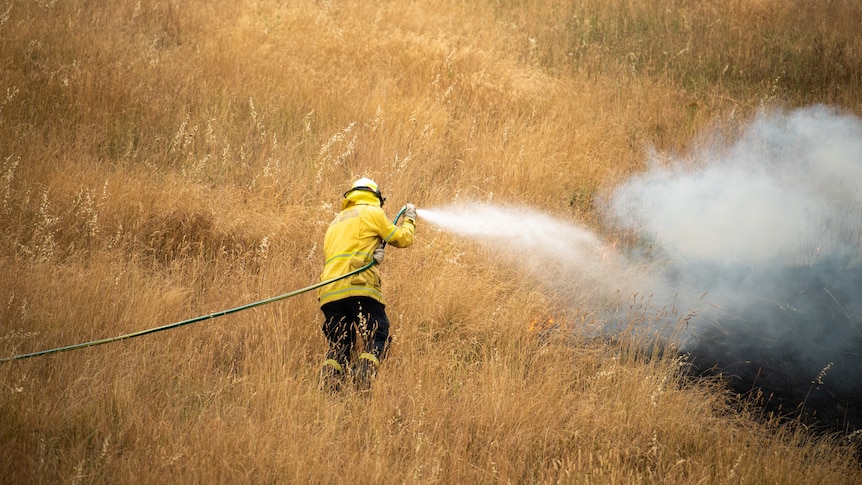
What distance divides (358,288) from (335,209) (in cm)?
225

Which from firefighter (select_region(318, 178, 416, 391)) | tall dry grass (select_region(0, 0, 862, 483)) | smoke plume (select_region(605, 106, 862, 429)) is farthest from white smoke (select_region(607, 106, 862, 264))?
firefighter (select_region(318, 178, 416, 391))

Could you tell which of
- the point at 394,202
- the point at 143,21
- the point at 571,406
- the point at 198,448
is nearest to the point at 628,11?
the point at 394,202

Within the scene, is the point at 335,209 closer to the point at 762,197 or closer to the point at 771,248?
the point at 771,248

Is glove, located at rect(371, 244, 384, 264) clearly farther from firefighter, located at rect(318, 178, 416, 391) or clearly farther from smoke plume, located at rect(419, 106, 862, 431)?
smoke plume, located at rect(419, 106, 862, 431)

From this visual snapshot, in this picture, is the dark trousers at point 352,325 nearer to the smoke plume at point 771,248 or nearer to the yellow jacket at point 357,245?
the yellow jacket at point 357,245

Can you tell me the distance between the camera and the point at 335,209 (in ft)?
21.6

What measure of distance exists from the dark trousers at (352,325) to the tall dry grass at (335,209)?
27cm

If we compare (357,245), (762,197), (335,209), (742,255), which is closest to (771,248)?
(742,255)

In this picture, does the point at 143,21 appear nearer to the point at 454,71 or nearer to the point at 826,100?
the point at 454,71

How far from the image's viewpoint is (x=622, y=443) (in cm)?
427

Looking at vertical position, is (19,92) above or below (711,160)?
above

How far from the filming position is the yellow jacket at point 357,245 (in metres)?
4.47

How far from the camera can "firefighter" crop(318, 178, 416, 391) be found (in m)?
4.46

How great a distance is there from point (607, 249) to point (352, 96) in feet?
12.0
